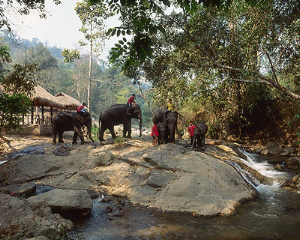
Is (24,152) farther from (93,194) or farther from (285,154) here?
(285,154)

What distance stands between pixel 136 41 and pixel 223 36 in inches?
467

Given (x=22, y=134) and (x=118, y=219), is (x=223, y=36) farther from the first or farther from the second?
(x=22, y=134)

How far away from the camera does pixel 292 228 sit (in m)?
5.46

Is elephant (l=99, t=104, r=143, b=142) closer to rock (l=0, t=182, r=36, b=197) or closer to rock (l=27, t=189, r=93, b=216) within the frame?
rock (l=0, t=182, r=36, b=197)

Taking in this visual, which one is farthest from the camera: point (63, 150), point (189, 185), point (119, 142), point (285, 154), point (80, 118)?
point (285, 154)

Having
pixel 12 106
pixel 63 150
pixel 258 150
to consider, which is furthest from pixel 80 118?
pixel 258 150

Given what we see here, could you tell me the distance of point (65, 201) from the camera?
5.61m

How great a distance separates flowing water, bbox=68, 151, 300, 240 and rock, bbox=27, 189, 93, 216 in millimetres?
254

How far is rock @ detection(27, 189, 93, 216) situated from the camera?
549 centimetres

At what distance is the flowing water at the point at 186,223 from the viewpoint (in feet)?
16.3

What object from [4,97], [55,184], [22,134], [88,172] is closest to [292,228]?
[88,172]

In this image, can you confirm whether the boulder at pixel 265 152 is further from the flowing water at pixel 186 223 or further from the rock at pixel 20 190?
the rock at pixel 20 190

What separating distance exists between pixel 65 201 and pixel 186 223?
2737 mm

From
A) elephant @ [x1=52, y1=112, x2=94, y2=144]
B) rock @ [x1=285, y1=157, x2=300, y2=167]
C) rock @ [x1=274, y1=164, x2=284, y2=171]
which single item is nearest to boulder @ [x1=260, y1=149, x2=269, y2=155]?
rock @ [x1=285, y1=157, x2=300, y2=167]
